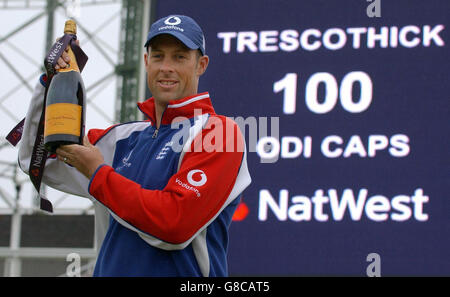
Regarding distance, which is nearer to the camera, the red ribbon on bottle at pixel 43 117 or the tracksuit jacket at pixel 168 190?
the tracksuit jacket at pixel 168 190

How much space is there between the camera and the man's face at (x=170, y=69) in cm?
195

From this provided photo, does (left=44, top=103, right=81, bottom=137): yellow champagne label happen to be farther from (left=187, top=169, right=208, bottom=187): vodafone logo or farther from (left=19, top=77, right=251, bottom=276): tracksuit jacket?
(left=187, top=169, right=208, bottom=187): vodafone logo

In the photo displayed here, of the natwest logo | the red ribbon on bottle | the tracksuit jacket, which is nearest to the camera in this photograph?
the tracksuit jacket

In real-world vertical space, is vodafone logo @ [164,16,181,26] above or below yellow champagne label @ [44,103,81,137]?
above

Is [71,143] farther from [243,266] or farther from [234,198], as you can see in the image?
[243,266]

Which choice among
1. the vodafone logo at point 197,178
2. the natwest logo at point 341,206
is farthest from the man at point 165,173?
the natwest logo at point 341,206

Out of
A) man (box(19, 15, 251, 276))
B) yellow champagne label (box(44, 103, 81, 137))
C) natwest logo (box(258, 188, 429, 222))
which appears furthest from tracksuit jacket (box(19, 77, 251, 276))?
natwest logo (box(258, 188, 429, 222))

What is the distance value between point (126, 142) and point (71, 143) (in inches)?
9.2

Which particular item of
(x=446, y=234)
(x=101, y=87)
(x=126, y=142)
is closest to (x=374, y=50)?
(x=446, y=234)

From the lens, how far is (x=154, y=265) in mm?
1765

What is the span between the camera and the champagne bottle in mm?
1823

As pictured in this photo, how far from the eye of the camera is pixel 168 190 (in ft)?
5.84

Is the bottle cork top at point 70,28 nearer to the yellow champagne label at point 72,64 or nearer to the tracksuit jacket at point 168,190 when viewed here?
the yellow champagne label at point 72,64

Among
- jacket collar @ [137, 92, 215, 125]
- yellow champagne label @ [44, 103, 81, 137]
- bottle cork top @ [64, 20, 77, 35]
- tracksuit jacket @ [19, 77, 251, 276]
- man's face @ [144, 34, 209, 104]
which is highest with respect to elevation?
bottle cork top @ [64, 20, 77, 35]
